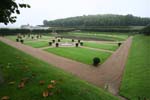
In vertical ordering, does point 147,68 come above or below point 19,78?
below

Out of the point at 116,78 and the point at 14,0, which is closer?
the point at 14,0

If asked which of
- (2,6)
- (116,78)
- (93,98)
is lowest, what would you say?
(116,78)

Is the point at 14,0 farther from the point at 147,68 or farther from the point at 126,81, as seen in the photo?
the point at 147,68

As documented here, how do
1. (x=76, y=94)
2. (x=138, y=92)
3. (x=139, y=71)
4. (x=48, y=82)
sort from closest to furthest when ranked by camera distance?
(x=76, y=94)
(x=48, y=82)
(x=138, y=92)
(x=139, y=71)

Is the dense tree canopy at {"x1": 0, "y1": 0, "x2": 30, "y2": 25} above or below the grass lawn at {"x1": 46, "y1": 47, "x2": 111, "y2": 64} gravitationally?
above

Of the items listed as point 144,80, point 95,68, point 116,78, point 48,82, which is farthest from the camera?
point 95,68

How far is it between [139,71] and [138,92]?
4.72m

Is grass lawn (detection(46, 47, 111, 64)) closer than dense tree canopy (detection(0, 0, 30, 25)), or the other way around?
dense tree canopy (detection(0, 0, 30, 25))

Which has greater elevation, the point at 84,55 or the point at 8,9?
the point at 8,9

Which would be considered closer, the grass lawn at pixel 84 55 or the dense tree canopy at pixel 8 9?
the dense tree canopy at pixel 8 9

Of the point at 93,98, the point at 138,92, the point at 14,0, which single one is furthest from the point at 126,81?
the point at 14,0

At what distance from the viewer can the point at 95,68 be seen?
16.3 metres

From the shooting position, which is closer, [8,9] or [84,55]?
[8,9]

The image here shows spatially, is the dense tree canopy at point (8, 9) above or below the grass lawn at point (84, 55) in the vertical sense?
above
